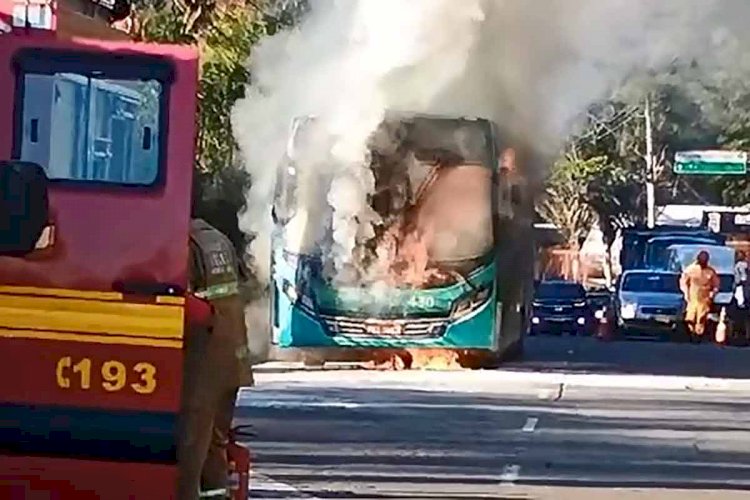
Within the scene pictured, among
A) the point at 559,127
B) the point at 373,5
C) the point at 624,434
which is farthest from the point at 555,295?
the point at 624,434

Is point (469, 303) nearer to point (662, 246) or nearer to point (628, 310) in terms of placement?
point (628, 310)

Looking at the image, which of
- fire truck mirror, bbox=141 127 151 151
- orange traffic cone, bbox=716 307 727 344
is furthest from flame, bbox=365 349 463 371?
fire truck mirror, bbox=141 127 151 151

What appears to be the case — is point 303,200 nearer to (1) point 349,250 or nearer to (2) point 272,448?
(1) point 349,250

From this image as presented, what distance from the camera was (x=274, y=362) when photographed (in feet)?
94.3

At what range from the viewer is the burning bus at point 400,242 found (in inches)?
1056

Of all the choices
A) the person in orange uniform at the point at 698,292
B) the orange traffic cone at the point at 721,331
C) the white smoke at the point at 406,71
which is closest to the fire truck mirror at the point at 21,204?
the white smoke at the point at 406,71

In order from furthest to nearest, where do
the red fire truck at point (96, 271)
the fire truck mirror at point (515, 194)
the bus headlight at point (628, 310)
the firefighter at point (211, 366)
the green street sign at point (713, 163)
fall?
the green street sign at point (713, 163) → the bus headlight at point (628, 310) → the fire truck mirror at point (515, 194) → the firefighter at point (211, 366) → the red fire truck at point (96, 271)

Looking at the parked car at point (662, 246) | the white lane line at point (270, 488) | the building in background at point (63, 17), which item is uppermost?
the building in background at point (63, 17)

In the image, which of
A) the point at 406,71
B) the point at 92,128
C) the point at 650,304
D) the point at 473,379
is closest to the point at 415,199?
the point at 406,71

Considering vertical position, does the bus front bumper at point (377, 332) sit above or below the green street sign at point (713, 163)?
below

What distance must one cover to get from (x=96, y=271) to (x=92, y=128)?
0.52 metres

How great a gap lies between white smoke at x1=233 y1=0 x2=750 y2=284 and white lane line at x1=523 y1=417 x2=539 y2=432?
6.41m

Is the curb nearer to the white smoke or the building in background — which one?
the white smoke

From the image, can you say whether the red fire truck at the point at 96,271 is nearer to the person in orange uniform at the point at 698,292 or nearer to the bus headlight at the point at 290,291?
the bus headlight at the point at 290,291
